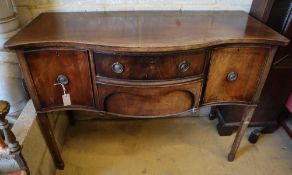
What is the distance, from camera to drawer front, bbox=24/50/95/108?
863mm

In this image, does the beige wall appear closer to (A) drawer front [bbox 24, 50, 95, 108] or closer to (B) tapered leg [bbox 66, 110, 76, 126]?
(A) drawer front [bbox 24, 50, 95, 108]

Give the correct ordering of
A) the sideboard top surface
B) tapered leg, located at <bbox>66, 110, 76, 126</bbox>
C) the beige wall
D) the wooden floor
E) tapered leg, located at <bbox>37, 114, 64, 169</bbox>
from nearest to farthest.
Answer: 1. the sideboard top surface
2. tapered leg, located at <bbox>37, 114, 64, 169</bbox>
3. the beige wall
4. the wooden floor
5. tapered leg, located at <bbox>66, 110, 76, 126</bbox>

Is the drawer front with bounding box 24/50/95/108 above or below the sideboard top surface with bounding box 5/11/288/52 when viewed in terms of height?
below

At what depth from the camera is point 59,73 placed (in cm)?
91

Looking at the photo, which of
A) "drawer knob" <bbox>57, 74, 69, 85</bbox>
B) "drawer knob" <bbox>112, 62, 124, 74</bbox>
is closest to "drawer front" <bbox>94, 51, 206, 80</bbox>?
"drawer knob" <bbox>112, 62, 124, 74</bbox>

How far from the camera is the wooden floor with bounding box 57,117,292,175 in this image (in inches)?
51.9

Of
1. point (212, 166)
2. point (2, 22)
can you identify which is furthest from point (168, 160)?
point (2, 22)

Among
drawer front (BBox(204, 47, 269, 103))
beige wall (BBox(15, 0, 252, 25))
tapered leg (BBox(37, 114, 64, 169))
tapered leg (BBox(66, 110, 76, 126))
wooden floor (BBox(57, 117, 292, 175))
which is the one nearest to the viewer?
drawer front (BBox(204, 47, 269, 103))

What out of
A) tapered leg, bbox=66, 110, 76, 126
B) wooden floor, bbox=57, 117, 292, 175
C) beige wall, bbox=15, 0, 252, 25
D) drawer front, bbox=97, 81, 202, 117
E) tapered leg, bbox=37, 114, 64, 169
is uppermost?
beige wall, bbox=15, 0, 252, 25

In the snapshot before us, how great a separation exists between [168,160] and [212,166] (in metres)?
0.26

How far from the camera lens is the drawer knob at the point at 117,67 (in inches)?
33.8

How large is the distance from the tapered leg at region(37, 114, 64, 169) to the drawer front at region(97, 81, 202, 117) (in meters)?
0.29

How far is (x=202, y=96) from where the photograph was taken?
1.02 meters

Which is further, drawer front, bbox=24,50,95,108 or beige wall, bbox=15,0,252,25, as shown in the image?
beige wall, bbox=15,0,252,25
